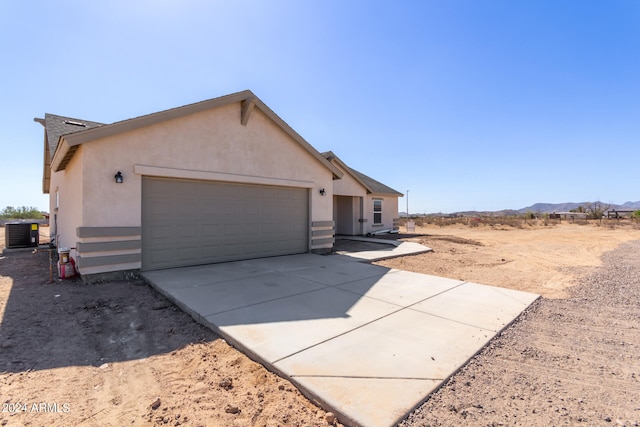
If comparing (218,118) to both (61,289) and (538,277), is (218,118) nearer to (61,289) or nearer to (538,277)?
(61,289)

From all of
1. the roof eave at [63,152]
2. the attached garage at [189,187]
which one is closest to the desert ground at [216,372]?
the attached garage at [189,187]

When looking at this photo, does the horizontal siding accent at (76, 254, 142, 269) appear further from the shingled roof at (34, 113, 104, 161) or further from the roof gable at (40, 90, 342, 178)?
the shingled roof at (34, 113, 104, 161)

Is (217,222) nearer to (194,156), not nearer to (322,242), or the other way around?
(194,156)

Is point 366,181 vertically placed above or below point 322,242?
above

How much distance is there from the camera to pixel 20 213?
1163 inches

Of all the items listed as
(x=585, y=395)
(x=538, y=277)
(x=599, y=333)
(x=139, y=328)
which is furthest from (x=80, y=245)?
(x=538, y=277)

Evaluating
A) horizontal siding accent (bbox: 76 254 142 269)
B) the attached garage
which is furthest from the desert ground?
the attached garage

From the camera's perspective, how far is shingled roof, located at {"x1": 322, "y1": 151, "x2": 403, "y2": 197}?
17.0 metres

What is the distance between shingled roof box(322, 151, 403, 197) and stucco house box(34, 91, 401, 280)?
590 centimetres

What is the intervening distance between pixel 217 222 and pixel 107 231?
2527 millimetres

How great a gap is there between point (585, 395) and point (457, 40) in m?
11.7

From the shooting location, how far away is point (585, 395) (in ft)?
8.73

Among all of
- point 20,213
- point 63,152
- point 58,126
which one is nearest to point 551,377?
point 63,152

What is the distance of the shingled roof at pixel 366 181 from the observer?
1698cm
